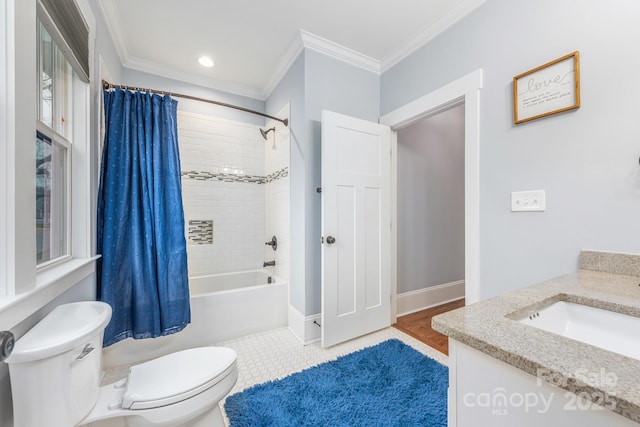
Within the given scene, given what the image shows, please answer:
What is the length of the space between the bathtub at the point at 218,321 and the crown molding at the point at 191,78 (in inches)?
79.9

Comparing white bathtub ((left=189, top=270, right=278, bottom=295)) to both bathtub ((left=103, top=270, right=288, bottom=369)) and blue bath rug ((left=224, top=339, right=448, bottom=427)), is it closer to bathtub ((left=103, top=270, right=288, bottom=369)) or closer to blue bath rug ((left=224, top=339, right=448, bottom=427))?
bathtub ((left=103, top=270, right=288, bottom=369))

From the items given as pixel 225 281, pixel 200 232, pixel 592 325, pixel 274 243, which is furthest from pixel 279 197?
pixel 592 325

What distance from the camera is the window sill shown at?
2.40ft

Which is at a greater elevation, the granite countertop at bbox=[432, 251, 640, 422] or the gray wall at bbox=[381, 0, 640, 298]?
the gray wall at bbox=[381, 0, 640, 298]

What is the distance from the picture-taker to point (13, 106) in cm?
78

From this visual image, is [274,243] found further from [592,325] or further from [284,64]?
[592,325]

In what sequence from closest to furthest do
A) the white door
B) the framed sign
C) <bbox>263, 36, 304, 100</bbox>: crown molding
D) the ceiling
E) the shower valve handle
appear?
1. the framed sign
2. the ceiling
3. the white door
4. <bbox>263, 36, 304, 100</bbox>: crown molding
5. the shower valve handle

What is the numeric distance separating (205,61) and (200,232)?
5.45 ft

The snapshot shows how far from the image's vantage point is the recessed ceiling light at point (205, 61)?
2318 mm

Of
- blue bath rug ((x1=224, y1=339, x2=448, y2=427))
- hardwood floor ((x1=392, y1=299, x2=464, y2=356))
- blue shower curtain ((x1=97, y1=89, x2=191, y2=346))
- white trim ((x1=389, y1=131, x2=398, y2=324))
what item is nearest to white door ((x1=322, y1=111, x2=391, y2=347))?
white trim ((x1=389, y1=131, x2=398, y2=324))

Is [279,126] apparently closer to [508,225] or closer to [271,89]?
[271,89]

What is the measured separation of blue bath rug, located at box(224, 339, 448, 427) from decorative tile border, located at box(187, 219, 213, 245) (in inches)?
63.8

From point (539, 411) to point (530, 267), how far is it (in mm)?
1215

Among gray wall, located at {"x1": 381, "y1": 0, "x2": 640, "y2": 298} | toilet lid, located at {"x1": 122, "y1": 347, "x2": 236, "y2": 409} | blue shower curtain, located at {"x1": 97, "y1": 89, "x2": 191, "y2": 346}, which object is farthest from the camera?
blue shower curtain, located at {"x1": 97, "y1": 89, "x2": 191, "y2": 346}
